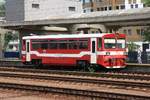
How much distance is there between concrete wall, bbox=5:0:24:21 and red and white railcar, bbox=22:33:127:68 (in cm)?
4033

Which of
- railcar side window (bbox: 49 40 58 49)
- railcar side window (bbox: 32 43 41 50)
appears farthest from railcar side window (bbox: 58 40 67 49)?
railcar side window (bbox: 32 43 41 50)

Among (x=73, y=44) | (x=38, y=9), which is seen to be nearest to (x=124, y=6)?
(x=38, y=9)

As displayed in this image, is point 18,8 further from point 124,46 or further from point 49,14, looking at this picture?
point 124,46

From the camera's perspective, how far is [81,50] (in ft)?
110

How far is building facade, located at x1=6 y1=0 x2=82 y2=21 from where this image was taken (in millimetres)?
77438

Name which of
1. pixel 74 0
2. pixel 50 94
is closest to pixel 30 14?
pixel 74 0

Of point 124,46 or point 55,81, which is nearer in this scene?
point 55,81

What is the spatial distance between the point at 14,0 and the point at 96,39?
4934 centimetres

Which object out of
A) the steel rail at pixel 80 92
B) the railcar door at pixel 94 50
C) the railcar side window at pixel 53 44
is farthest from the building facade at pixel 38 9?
the steel rail at pixel 80 92

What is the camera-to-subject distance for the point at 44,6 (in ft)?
262

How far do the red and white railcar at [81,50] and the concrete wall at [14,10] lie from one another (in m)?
40.3

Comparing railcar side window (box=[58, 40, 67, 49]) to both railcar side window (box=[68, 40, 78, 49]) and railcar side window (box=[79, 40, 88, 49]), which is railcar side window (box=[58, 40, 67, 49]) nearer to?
railcar side window (box=[68, 40, 78, 49])

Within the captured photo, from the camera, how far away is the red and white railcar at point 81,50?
32.8 metres

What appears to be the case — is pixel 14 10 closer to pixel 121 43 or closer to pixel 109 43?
pixel 121 43
